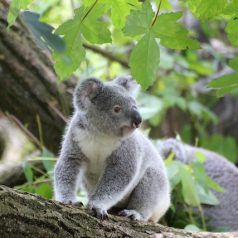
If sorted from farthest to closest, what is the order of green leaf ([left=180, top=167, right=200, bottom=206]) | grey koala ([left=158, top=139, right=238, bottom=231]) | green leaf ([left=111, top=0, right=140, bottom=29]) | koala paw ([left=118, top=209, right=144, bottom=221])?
grey koala ([left=158, top=139, right=238, bottom=231]), green leaf ([left=180, top=167, right=200, bottom=206]), koala paw ([left=118, top=209, right=144, bottom=221]), green leaf ([left=111, top=0, right=140, bottom=29])

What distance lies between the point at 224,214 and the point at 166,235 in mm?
2060

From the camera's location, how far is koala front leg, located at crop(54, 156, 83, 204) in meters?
2.61

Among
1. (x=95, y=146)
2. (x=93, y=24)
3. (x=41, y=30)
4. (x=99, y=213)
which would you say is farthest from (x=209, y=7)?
(x=95, y=146)

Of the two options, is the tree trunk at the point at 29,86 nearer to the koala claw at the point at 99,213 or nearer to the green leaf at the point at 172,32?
the koala claw at the point at 99,213

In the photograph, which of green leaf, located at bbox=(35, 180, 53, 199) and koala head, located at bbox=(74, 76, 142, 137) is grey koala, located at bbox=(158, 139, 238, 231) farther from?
koala head, located at bbox=(74, 76, 142, 137)

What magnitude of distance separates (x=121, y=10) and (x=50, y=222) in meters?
0.75

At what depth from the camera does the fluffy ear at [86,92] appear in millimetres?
2748

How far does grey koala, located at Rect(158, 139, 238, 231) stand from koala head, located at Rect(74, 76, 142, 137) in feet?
5.20

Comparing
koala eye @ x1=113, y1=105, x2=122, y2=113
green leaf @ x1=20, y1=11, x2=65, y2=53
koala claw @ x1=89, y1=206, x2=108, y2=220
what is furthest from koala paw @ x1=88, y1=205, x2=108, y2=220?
green leaf @ x1=20, y1=11, x2=65, y2=53

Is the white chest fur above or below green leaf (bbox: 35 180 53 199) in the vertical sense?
above

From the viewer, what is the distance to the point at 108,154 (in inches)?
106

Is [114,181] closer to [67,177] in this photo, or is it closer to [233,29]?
[67,177]

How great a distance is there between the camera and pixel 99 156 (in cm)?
269

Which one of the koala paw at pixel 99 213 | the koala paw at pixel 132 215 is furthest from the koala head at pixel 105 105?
the koala paw at pixel 99 213
